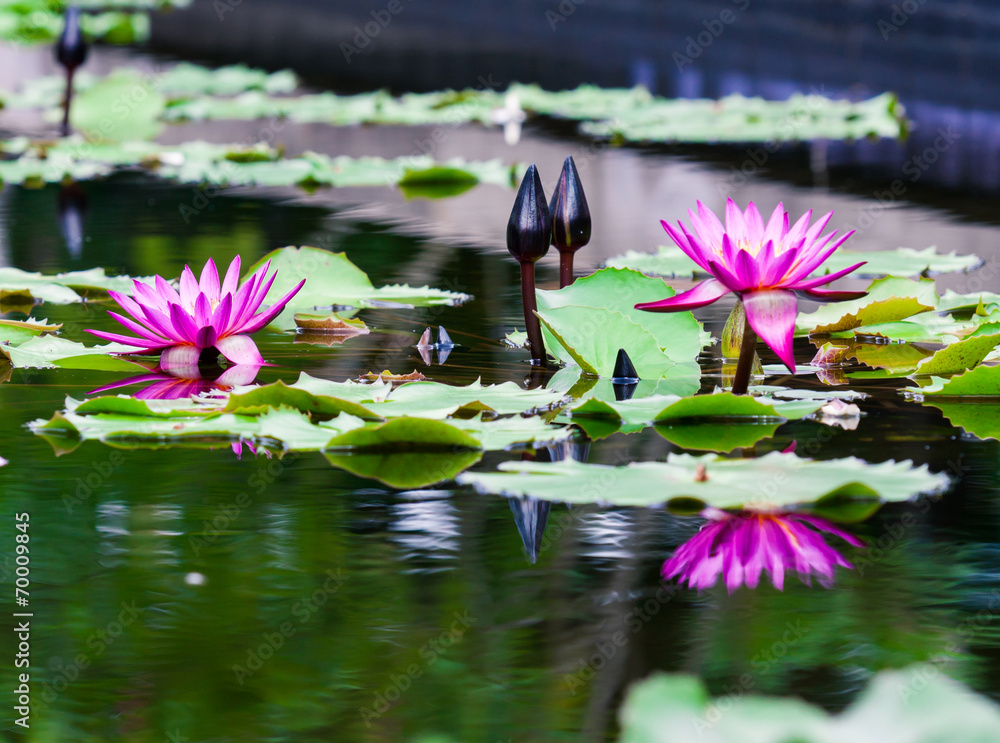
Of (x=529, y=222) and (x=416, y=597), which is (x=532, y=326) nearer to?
(x=529, y=222)

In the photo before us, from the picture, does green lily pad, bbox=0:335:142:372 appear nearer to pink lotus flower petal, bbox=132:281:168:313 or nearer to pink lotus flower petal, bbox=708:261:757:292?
pink lotus flower petal, bbox=132:281:168:313

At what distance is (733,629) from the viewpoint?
1.11 m

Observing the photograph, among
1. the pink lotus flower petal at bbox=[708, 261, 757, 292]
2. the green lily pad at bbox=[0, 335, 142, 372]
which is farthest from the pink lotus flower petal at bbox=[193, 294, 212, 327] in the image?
the pink lotus flower petal at bbox=[708, 261, 757, 292]

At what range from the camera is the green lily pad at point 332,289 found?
2.52m

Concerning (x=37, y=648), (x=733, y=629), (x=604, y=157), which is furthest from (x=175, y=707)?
(x=604, y=157)

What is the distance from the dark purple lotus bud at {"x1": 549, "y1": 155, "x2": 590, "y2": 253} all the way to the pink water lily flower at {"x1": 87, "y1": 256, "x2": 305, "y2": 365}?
454 mm

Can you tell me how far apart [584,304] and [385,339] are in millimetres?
481

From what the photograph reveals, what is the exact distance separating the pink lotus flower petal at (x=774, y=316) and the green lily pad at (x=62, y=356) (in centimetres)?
96

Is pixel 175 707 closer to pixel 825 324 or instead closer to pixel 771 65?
pixel 825 324

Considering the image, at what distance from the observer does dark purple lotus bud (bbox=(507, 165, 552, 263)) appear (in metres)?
2.03

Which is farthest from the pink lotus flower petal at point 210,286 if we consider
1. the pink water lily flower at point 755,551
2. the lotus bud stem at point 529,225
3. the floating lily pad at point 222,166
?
the floating lily pad at point 222,166

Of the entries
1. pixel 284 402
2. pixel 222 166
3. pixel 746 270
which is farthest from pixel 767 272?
pixel 222 166

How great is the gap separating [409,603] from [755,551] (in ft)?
1.10

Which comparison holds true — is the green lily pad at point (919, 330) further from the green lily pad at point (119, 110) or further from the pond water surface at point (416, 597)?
the green lily pad at point (119, 110)
